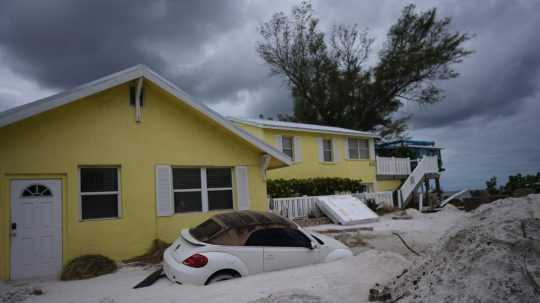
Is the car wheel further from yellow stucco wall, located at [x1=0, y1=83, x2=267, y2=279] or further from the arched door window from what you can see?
the arched door window

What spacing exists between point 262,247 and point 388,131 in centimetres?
3195

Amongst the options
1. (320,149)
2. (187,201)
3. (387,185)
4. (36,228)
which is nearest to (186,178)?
(187,201)

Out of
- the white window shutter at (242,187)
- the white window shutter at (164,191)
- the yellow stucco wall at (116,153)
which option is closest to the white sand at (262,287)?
the yellow stucco wall at (116,153)

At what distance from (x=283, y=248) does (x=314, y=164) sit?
14324 millimetres

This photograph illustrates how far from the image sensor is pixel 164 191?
10.1m

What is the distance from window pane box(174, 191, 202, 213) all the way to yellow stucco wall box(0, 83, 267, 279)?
9.0 inches

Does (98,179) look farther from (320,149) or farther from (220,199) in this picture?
(320,149)

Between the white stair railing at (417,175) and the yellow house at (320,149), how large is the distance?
1.89 m

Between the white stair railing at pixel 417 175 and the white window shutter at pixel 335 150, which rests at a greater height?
the white window shutter at pixel 335 150

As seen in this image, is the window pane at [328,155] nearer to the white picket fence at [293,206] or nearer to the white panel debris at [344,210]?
the white panel debris at [344,210]

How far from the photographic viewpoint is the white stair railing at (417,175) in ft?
73.5

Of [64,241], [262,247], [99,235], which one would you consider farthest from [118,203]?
[262,247]

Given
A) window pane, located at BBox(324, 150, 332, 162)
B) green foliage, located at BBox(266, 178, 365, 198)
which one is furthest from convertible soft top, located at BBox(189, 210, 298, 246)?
window pane, located at BBox(324, 150, 332, 162)

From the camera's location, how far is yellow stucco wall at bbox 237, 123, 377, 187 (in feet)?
64.0
